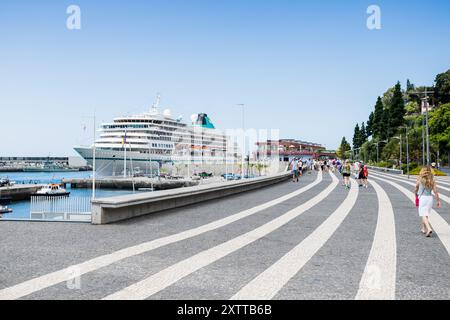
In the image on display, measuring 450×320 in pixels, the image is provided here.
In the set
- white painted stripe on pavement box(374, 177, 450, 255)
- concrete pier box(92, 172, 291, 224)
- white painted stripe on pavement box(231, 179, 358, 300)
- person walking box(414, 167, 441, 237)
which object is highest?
person walking box(414, 167, 441, 237)

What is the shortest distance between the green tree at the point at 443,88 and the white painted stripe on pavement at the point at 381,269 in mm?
111166

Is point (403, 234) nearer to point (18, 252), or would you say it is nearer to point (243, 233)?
point (243, 233)

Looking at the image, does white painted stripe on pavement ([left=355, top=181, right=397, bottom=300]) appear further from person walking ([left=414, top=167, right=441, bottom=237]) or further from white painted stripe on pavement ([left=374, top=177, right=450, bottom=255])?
white painted stripe on pavement ([left=374, top=177, right=450, bottom=255])

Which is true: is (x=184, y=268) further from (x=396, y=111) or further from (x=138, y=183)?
(x=396, y=111)

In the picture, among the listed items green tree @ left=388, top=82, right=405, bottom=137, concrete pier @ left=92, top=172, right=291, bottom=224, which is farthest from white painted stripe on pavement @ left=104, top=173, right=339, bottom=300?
green tree @ left=388, top=82, right=405, bottom=137

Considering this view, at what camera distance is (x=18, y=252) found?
626 cm

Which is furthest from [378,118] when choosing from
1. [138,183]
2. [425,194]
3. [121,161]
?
[425,194]

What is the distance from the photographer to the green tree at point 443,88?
342 feet

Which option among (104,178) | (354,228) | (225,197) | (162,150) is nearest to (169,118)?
(162,150)

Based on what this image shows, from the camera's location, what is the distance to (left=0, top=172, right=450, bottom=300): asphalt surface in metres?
4.52

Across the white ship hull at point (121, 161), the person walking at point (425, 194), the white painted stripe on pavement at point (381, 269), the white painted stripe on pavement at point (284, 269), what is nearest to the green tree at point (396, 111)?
the white ship hull at point (121, 161)

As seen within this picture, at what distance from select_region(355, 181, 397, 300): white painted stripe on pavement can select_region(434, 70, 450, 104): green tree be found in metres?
111
